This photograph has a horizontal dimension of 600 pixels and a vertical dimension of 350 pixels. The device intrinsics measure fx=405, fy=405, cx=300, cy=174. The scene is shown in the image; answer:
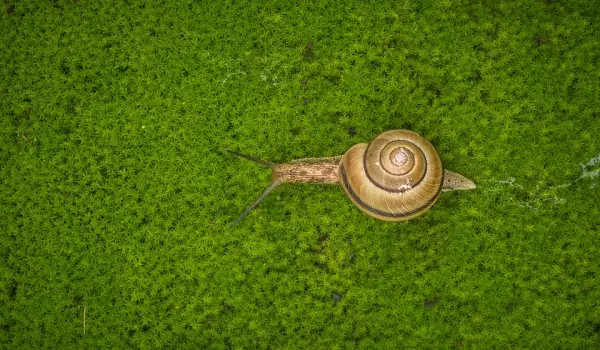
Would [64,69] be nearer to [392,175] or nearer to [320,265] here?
[320,265]

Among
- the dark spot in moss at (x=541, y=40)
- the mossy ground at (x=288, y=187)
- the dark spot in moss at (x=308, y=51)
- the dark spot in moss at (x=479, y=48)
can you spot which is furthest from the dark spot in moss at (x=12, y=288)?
the dark spot in moss at (x=541, y=40)

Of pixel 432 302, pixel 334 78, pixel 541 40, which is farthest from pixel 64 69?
pixel 541 40

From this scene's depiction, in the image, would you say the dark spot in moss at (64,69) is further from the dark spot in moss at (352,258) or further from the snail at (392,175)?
the dark spot in moss at (352,258)

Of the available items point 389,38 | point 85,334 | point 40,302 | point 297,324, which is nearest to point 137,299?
point 85,334

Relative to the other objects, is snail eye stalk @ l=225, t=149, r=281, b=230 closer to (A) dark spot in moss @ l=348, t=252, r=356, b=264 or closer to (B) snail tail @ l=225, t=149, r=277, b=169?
(B) snail tail @ l=225, t=149, r=277, b=169

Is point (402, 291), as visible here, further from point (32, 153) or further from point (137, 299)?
point (32, 153)

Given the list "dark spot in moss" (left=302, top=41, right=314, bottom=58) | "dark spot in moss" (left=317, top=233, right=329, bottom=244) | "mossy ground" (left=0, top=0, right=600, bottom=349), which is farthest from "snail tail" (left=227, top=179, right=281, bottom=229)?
"dark spot in moss" (left=302, top=41, right=314, bottom=58)

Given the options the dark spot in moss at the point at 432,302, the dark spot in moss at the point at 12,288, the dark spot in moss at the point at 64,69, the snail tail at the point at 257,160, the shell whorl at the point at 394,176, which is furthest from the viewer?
the dark spot in moss at the point at 64,69
